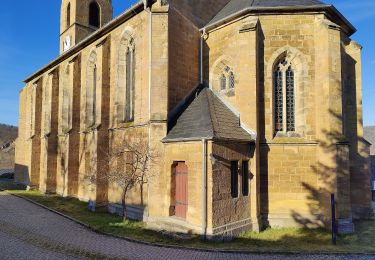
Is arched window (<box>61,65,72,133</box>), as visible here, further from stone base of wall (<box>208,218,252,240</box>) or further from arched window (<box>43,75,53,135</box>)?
stone base of wall (<box>208,218,252,240</box>)

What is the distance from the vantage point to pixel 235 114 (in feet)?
48.7

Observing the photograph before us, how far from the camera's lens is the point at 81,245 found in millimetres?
10844

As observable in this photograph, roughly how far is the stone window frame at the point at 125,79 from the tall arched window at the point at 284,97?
778cm

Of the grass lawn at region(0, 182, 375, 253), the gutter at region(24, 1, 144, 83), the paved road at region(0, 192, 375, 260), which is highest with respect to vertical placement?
the gutter at region(24, 1, 144, 83)

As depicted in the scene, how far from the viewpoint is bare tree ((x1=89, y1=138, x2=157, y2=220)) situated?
47.5ft

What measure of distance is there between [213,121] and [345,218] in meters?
7.37

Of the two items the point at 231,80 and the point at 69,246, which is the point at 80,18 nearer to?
the point at 231,80

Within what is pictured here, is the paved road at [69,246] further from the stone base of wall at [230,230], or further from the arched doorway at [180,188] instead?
the arched doorway at [180,188]

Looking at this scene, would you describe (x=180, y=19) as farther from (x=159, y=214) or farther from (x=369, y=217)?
(x=369, y=217)

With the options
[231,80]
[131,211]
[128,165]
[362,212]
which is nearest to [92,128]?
[128,165]

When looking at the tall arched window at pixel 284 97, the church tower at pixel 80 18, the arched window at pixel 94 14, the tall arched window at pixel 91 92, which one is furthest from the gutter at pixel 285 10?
the arched window at pixel 94 14

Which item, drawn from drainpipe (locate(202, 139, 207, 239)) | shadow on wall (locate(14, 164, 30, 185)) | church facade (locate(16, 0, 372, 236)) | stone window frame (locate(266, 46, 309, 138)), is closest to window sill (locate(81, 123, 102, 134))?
church facade (locate(16, 0, 372, 236))

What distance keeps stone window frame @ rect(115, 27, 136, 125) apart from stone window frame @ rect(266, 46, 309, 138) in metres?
7.53

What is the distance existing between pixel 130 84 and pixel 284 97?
8.58 m
